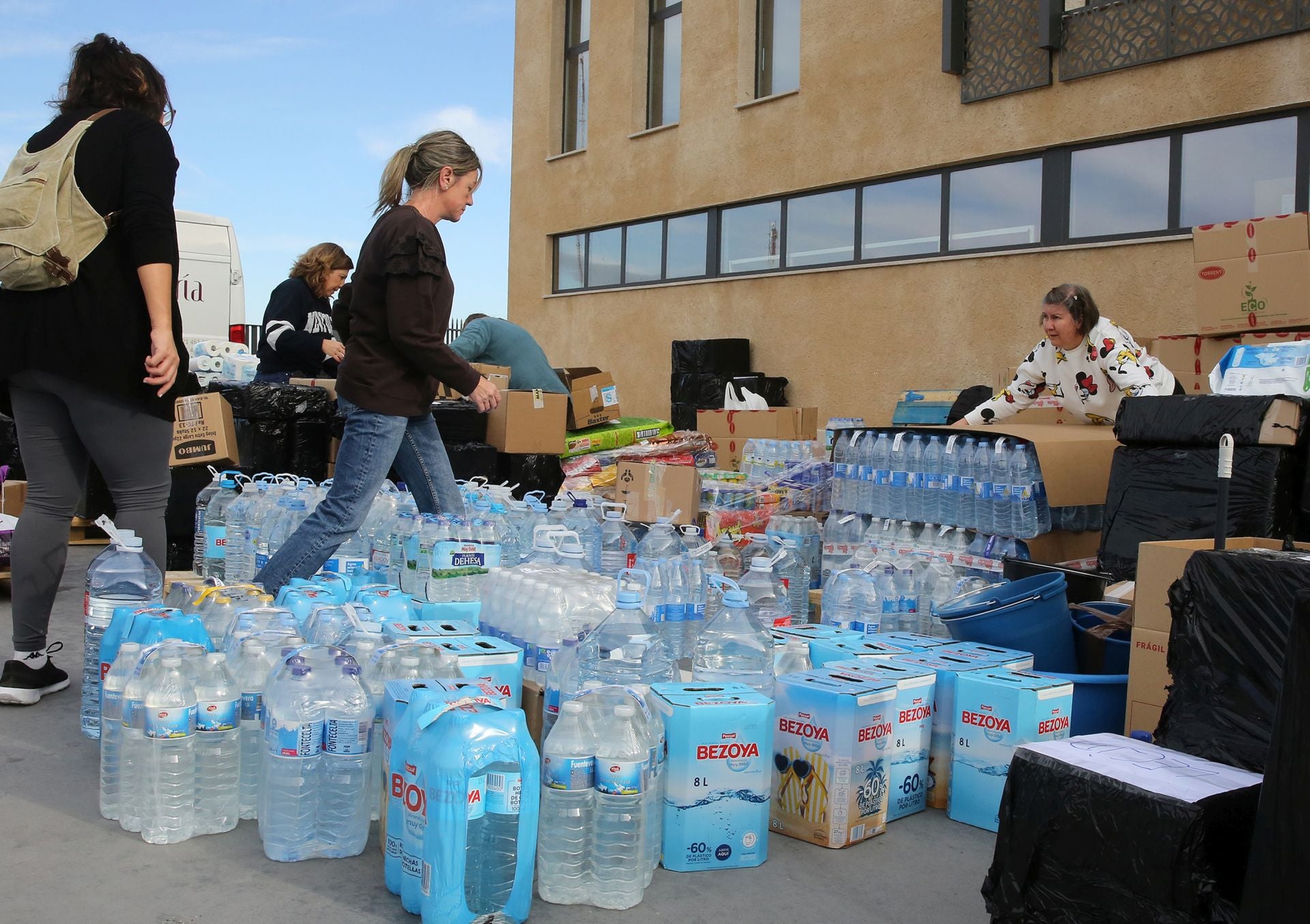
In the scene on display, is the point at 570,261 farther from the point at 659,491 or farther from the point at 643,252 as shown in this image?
the point at 659,491

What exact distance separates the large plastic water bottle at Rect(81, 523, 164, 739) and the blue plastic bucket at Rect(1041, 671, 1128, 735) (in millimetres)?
3044

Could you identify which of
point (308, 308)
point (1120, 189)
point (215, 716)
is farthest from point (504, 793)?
point (1120, 189)

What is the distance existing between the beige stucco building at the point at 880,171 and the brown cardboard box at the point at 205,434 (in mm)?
6618

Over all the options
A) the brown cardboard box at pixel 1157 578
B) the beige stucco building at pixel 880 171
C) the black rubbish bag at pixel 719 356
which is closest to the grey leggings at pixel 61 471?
the brown cardboard box at pixel 1157 578

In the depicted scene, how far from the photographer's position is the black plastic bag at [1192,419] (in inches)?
170

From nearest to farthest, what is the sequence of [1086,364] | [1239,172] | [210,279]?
[1086,364] → [1239,172] → [210,279]

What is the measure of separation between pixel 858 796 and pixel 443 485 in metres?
2.32

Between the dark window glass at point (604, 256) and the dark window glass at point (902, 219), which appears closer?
the dark window glass at point (902, 219)

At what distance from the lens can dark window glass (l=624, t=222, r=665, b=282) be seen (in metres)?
14.0

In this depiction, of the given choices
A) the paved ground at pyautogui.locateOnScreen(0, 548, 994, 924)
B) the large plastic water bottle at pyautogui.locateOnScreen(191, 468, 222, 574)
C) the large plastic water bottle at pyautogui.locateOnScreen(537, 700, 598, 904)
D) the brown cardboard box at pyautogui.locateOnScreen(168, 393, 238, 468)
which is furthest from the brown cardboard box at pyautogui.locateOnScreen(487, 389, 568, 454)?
the large plastic water bottle at pyautogui.locateOnScreen(537, 700, 598, 904)

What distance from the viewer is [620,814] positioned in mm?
2479

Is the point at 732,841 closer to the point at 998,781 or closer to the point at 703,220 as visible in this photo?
the point at 998,781

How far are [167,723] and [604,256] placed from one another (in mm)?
12725

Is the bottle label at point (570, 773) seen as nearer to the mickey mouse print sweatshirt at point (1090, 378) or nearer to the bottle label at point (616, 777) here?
the bottle label at point (616, 777)
